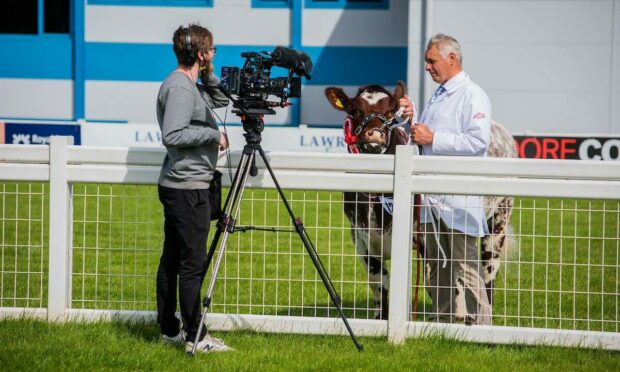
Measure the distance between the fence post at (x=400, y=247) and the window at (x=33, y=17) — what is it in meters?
22.4

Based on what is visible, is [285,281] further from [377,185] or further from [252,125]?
[252,125]

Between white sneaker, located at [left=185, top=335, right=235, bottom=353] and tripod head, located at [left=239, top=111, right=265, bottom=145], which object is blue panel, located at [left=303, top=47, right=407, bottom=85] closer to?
tripod head, located at [left=239, top=111, right=265, bottom=145]

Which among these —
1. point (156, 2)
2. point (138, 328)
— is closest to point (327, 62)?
point (156, 2)

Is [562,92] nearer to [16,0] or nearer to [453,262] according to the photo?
[16,0]

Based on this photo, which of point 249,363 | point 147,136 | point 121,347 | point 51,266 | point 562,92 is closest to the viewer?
point 249,363

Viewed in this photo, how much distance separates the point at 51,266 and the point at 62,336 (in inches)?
21.5

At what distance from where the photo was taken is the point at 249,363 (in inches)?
223

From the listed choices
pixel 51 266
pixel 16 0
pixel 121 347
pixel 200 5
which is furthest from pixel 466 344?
pixel 16 0

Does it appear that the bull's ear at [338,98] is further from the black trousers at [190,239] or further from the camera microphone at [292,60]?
the black trousers at [190,239]

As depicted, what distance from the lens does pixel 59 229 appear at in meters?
6.54

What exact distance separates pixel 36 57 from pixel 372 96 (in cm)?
2134

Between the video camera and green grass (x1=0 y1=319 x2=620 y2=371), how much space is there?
1459 mm

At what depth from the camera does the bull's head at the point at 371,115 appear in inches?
277

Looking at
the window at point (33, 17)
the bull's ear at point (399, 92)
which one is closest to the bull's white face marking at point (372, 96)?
the bull's ear at point (399, 92)
